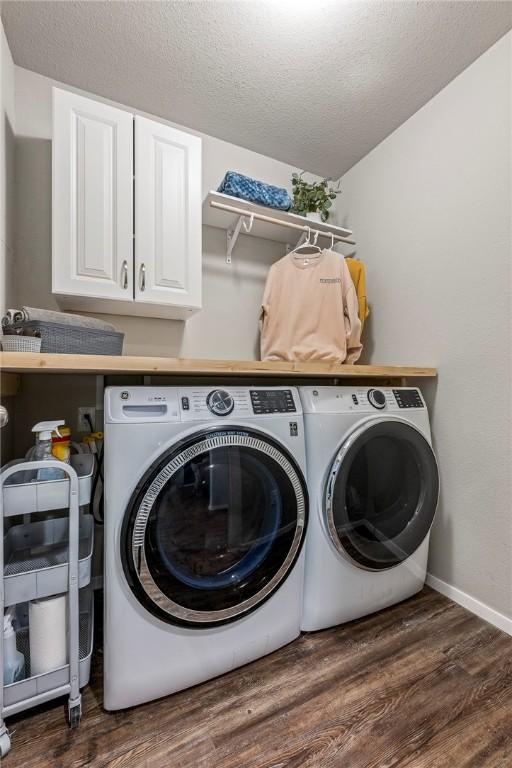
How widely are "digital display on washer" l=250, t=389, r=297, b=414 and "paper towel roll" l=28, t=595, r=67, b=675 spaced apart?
0.84m

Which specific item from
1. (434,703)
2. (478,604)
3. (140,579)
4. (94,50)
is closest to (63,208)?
(94,50)

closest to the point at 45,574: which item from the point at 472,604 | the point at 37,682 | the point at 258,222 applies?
the point at 37,682

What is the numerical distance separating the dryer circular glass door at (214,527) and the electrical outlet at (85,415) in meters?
0.81

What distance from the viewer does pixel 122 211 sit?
147 cm

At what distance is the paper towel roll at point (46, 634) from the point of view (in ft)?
3.17

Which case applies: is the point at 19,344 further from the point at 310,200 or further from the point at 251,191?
the point at 310,200

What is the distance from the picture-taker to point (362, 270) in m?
1.97

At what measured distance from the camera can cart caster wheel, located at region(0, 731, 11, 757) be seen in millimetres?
873

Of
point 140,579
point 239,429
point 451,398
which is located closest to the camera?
point 140,579

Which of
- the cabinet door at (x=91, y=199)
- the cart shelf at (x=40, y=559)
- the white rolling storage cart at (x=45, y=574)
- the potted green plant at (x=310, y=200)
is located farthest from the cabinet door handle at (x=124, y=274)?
the potted green plant at (x=310, y=200)

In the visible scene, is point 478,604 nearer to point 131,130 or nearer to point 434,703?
point 434,703

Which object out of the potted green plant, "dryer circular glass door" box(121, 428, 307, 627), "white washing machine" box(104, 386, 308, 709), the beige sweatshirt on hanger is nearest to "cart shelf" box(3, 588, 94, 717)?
"white washing machine" box(104, 386, 308, 709)

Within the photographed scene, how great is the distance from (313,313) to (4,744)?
188 centimetres

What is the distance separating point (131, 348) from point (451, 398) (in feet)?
5.33
